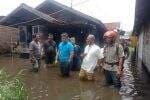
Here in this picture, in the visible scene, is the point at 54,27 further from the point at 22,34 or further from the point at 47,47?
the point at 47,47

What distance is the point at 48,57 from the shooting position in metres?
20.4

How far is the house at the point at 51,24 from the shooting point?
27.7m

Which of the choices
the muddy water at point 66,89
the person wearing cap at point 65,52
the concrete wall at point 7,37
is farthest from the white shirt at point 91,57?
the concrete wall at point 7,37

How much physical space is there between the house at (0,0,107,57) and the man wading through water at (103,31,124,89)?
1581 cm

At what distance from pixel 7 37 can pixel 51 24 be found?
135 inches

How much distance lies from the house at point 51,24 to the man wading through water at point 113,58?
51.9ft

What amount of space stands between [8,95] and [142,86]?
8.13 metres

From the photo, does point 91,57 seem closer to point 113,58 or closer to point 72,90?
point 72,90

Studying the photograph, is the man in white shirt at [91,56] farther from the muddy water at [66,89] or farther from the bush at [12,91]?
the bush at [12,91]

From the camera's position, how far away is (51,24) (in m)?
28.5

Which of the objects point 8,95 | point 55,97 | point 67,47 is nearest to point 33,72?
point 67,47

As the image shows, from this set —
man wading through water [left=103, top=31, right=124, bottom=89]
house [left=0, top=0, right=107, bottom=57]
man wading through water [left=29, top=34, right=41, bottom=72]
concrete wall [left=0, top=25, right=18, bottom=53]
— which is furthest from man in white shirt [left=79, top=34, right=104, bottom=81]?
concrete wall [left=0, top=25, right=18, bottom=53]

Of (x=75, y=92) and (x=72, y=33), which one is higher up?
(x=72, y=33)

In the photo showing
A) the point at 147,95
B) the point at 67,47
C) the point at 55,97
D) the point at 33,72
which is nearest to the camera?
the point at 55,97
